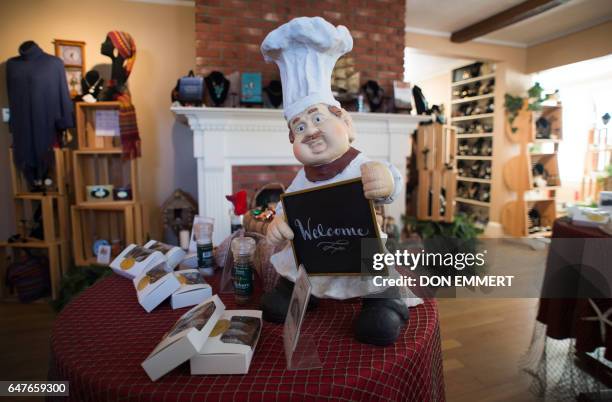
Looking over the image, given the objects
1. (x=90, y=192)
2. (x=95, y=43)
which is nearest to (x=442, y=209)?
(x=90, y=192)

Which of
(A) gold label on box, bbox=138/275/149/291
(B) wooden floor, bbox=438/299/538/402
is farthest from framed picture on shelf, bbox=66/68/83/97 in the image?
(B) wooden floor, bbox=438/299/538/402

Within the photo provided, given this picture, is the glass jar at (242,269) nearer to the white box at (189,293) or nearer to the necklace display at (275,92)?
the white box at (189,293)

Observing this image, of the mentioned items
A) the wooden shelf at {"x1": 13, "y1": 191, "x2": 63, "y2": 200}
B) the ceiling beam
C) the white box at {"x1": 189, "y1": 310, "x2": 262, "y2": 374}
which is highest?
the ceiling beam

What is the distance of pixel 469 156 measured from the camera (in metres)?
5.04

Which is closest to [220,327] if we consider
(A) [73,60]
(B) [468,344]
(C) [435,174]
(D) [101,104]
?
(B) [468,344]

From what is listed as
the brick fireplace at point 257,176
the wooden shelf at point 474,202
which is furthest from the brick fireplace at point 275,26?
the wooden shelf at point 474,202

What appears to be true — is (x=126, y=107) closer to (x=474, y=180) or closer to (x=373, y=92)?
(x=373, y=92)

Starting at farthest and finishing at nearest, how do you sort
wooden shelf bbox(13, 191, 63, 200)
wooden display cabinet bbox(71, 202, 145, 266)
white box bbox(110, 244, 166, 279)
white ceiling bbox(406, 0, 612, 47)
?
white ceiling bbox(406, 0, 612, 47)
wooden display cabinet bbox(71, 202, 145, 266)
wooden shelf bbox(13, 191, 63, 200)
white box bbox(110, 244, 166, 279)

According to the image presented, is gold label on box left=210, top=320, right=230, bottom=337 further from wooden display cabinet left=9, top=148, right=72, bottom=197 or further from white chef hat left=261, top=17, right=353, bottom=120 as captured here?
wooden display cabinet left=9, top=148, right=72, bottom=197

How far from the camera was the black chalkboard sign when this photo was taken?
2.67ft

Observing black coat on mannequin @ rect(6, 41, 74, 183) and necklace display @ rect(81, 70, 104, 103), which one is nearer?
black coat on mannequin @ rect(6, 41, 74, 183)

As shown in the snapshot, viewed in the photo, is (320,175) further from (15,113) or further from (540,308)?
(15,113)

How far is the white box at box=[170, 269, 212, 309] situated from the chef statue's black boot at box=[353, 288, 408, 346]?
43 cm

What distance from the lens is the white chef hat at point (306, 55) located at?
2.97 feet
